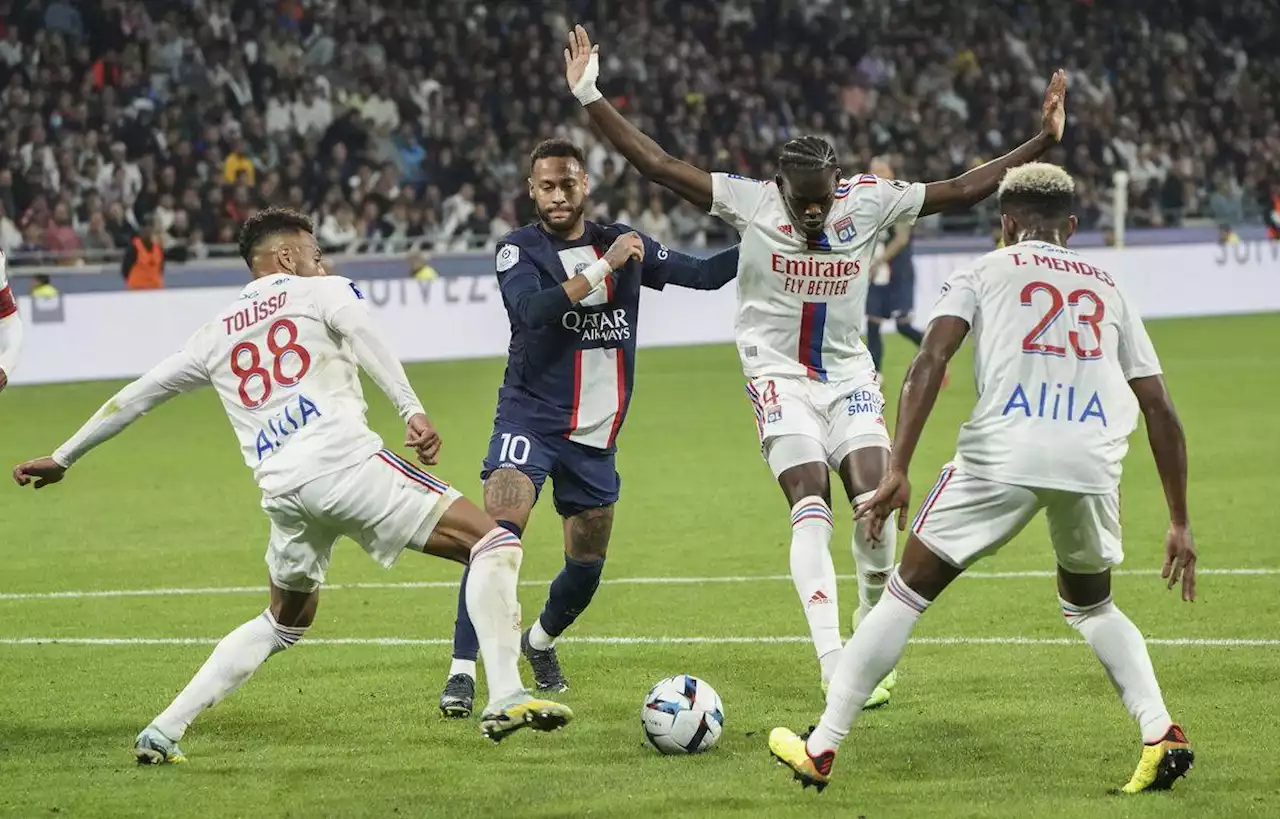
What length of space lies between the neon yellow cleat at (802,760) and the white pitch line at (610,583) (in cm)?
399

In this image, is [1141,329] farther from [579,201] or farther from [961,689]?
[579,201]

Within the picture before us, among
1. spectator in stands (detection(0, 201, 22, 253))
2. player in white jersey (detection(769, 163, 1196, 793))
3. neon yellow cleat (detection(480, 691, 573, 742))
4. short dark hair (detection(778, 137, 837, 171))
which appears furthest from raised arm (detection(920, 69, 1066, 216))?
spectator in stands (detection(0, 201, 22, 253))

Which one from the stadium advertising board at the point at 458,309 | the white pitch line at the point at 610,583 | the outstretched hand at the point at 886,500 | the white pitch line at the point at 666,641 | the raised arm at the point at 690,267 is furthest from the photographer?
the stadium advertising board at the point at 458,309

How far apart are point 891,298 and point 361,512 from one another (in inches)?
525

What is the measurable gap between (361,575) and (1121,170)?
88.3ft

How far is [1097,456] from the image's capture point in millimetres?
5574

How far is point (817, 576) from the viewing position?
22.4ft

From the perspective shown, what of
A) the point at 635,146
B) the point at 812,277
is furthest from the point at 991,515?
the point at 635,146

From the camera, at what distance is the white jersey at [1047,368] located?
556cm

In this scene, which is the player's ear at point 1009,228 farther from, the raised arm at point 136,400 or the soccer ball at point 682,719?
the raised arm at point 136,400

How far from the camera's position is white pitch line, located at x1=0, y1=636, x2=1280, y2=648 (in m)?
8.00

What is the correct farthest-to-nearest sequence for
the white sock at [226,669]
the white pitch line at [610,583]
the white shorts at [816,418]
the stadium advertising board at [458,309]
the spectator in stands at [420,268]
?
the spectator in stands at [420,268], the stadium advertising board at [458,309], the white pitch line at [610,583], the white shorts at [816,418], the white sock at [226,669]

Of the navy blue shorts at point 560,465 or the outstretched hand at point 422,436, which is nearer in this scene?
the outstretched hand at point 422,436

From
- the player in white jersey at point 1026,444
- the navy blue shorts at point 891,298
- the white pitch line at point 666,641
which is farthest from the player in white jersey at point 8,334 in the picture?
the navy blue shorts at point 891,298
